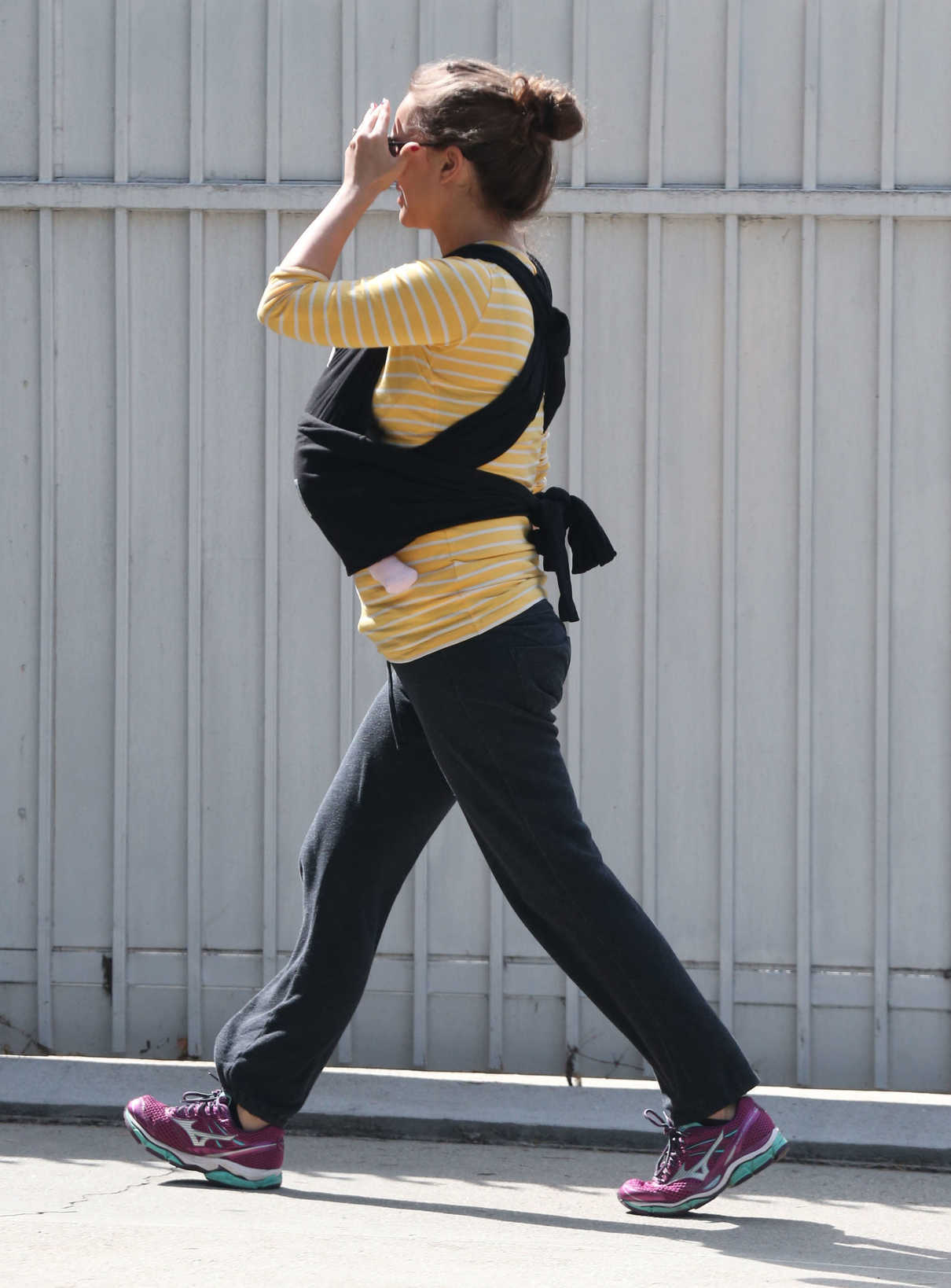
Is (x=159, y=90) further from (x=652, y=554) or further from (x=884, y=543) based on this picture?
(x=884, y=543)

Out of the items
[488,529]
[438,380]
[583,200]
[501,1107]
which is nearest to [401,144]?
[438,380]

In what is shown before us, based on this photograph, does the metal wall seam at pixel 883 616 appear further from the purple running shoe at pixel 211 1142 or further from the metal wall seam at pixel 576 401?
the purple running shoe at pixel 211 1142

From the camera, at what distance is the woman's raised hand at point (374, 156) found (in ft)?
8.54

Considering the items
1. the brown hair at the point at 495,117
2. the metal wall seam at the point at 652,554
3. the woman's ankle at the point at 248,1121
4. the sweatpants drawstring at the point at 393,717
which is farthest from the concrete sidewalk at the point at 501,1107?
the brown hair at the point at 495,117

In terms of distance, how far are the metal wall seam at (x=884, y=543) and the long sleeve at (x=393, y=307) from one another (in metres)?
1.36

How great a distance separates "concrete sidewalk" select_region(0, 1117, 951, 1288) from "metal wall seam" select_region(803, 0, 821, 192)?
2.07 m

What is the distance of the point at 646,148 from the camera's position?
3.65 m

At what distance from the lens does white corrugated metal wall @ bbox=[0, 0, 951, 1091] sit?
362cm

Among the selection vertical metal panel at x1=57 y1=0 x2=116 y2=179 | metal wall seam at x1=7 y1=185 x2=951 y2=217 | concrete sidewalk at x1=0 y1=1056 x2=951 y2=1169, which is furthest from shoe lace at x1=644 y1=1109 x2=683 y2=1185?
vertical metal panel at x1=57 y1=0 x2=116 y2=179

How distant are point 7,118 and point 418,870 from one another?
193 centimetres

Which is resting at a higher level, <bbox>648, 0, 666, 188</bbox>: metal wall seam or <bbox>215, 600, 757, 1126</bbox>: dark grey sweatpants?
<bbox>648, 0, 666, 188</bbox>: metal wall seam

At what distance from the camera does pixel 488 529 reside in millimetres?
2668

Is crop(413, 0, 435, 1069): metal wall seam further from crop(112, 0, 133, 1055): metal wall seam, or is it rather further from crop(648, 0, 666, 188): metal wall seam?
crop(112, 0, 133, 1055): metal wall seam

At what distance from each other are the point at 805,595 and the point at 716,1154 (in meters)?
1.37
